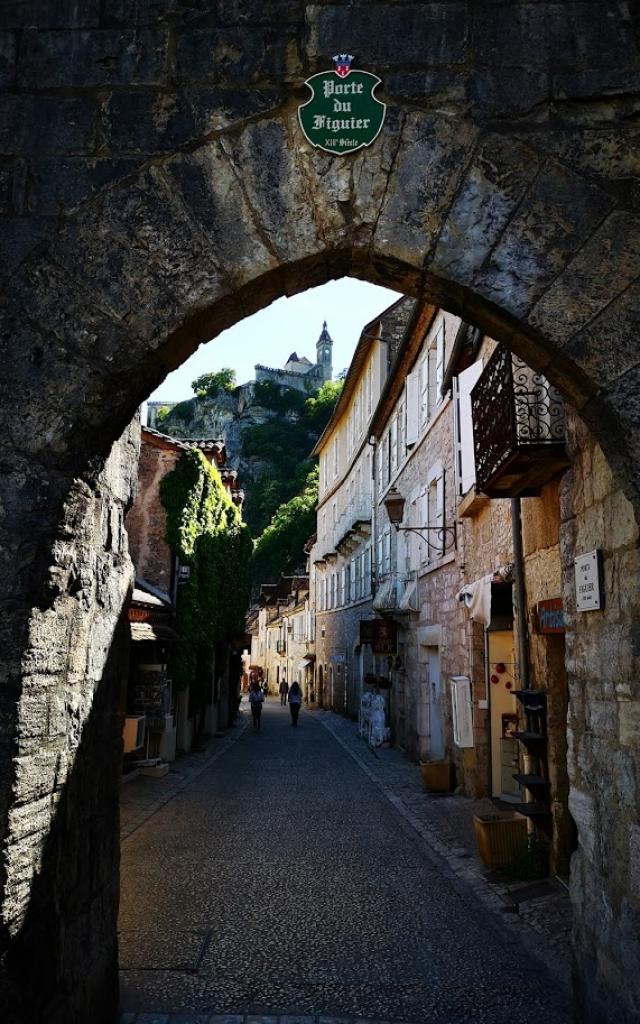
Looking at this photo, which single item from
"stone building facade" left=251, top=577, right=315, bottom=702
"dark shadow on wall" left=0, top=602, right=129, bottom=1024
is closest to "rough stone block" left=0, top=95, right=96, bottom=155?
"dark shadow on wall" left=0, top=602, right=129, bottom=1024

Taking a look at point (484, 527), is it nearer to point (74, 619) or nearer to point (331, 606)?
point (74, 619)

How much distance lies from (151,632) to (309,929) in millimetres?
7613

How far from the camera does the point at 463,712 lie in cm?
921

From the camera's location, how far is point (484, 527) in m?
9.59

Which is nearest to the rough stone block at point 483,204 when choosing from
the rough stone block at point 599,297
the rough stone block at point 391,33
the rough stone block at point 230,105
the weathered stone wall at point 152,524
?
the rough stone block at point 599,297

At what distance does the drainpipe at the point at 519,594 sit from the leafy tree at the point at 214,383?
67535 mm

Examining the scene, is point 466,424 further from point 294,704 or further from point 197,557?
point 294,704

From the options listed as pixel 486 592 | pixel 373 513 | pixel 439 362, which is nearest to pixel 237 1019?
pixel 486 592

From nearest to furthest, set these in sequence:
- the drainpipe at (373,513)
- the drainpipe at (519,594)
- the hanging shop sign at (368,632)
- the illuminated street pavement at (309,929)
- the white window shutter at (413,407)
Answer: the illuminated street pavement at (309,929) → the drainpipe at (519,594) → the white window shutter at (413,407) → the hanging shop sign at (368,632) → the drainpipe at (373,513)

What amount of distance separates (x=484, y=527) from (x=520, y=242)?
7003 millimetres

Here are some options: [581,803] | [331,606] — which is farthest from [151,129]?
[331,606]

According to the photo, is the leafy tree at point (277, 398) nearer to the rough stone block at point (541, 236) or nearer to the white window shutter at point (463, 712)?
the white window shutter at point (463, 712)

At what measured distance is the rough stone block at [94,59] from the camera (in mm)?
2982

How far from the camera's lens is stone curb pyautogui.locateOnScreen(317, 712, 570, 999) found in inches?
182
